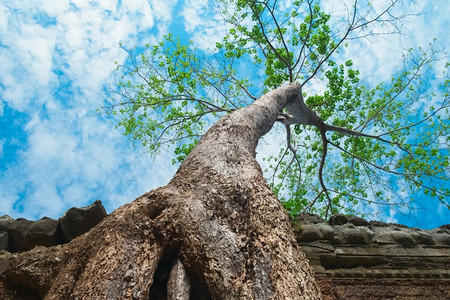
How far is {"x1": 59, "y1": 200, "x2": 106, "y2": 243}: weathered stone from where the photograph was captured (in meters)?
2.66

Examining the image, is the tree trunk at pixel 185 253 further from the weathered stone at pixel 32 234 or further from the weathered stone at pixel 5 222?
the weathered stone at pixel 5 222

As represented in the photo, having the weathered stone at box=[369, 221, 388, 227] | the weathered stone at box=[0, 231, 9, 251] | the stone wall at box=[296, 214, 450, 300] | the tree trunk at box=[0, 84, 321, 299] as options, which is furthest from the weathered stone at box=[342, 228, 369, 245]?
the weathered stone at box=[0, 231, 9, 251]

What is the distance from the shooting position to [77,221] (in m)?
2.66

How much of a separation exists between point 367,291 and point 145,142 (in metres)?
5.19

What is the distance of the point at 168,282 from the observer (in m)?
1.41

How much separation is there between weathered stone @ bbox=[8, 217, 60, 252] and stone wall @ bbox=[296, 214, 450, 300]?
218 centimetres

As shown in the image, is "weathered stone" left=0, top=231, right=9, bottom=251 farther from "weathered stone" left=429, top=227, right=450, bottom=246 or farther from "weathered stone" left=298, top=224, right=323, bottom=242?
"weathered stone" left=429, top=227, right=450, bottom=246

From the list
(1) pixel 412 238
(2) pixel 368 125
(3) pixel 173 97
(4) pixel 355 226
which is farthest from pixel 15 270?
(2) pixel 368 125

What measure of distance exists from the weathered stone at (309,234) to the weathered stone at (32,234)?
2181 millimetres

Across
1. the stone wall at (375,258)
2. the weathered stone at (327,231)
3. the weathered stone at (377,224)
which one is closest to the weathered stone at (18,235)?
the stone wall at (375,258)

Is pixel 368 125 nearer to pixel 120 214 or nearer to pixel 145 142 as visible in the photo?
pixel 145 142

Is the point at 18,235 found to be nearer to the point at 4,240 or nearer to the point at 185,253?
the point at 4,240

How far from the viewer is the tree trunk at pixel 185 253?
134cm

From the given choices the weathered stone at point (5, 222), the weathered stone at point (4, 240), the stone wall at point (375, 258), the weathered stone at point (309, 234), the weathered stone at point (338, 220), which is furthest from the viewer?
the weathered stone at point (338, 220)
